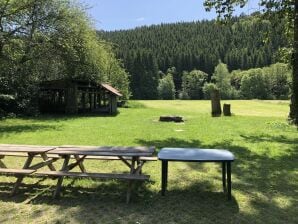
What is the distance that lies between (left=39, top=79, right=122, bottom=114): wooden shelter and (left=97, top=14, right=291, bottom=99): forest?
65.5 meters

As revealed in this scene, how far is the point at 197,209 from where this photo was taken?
19.5 feet

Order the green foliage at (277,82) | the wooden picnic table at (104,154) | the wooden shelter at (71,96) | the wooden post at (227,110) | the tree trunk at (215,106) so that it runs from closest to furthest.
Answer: the wooden picnic table at (104,154) → the tree trunk at (215,106) → the wooden post at (227,110) → the wooden shelter at (71,96) → the green foliage at (277,82)

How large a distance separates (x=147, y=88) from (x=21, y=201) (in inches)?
3770

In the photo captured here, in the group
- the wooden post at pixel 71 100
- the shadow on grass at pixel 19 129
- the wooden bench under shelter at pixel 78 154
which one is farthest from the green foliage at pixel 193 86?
the wooden bench under shelter at pixel 78 154

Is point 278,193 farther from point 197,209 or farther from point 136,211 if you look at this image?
point 136,211

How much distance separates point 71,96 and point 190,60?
106m

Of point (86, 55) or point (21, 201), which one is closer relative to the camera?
point (21, 201)

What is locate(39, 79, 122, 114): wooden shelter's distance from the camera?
3014 centimetres

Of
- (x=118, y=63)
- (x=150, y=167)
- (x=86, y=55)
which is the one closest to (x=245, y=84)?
(x=118, y=63)

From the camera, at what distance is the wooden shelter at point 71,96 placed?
98.9 ft

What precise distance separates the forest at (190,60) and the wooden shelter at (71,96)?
65.5 m

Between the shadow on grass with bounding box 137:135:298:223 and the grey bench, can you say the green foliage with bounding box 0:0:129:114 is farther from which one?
the grey bench

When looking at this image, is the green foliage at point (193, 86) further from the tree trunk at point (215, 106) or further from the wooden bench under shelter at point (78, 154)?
the wooden bench under shelter at point (78, 154)

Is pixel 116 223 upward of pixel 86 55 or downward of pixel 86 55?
downward
